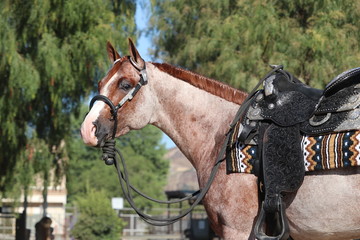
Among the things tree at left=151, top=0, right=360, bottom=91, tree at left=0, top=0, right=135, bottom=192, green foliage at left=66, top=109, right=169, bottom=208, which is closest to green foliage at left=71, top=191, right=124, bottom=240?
tree at left=0, top=0, right=135, bottom=192

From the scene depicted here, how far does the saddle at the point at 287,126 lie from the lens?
4.68m

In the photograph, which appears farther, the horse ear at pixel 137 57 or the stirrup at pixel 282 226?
the horse ear at pixel 137 57

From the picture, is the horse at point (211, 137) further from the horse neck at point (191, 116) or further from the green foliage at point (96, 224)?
the green foliage at point (96, 224)

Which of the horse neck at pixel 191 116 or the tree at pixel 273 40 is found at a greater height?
the tree at pixel 273 40

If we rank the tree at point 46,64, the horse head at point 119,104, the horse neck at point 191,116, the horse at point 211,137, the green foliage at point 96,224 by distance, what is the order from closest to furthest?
the horse at point 211,137 → the horse head at point 119,104 → the horse neck at point 191,116 → the tree at point 46,64 → the green foliage at point 96,224

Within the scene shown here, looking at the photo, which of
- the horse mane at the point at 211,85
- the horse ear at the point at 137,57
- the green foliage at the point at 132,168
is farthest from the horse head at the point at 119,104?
the green foliage at the point at 132,168

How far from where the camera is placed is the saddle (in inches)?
184

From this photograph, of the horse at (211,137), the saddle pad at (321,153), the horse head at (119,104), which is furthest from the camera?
the horse head at (119,104)

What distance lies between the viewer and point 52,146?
13516mm

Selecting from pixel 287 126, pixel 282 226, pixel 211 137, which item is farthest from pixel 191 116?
pixel 282 226

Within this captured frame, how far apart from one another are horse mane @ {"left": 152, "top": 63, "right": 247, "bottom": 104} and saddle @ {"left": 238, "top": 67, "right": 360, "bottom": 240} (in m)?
0.43

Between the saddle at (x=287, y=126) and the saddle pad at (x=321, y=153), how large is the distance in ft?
0.15

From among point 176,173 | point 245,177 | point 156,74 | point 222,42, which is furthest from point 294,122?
point 176,173

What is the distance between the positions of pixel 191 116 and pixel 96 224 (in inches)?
528
